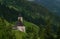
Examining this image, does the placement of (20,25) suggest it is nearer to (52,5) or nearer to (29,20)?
(29,20)

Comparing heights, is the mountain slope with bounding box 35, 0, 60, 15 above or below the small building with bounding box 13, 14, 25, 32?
above

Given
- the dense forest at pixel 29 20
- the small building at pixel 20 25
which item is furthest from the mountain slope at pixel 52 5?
the small building at pixel 20 25

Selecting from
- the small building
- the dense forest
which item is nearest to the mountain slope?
the dense forest

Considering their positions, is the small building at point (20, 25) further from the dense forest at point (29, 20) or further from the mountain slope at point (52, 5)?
the mountain slope at point (52, 5)

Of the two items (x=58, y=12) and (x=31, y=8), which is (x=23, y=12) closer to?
(x=31, y=8)

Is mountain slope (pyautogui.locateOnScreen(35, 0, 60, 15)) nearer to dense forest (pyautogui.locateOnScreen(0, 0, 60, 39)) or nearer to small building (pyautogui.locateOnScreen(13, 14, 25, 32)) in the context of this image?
dense forest (pyautogui.locateOnScreen(0, 0, 60, 39))

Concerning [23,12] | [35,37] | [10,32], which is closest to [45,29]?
[35,37]

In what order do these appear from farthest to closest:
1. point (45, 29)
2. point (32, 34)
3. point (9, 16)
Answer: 1. point (9, 16)
2. point (32, 34)
3. point (45, 29)

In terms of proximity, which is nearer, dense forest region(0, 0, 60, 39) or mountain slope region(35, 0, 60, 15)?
dense forest region(0, 0, 60, 39)

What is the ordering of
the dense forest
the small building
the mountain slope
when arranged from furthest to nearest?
the mountain slope → the small building → the dense forest
